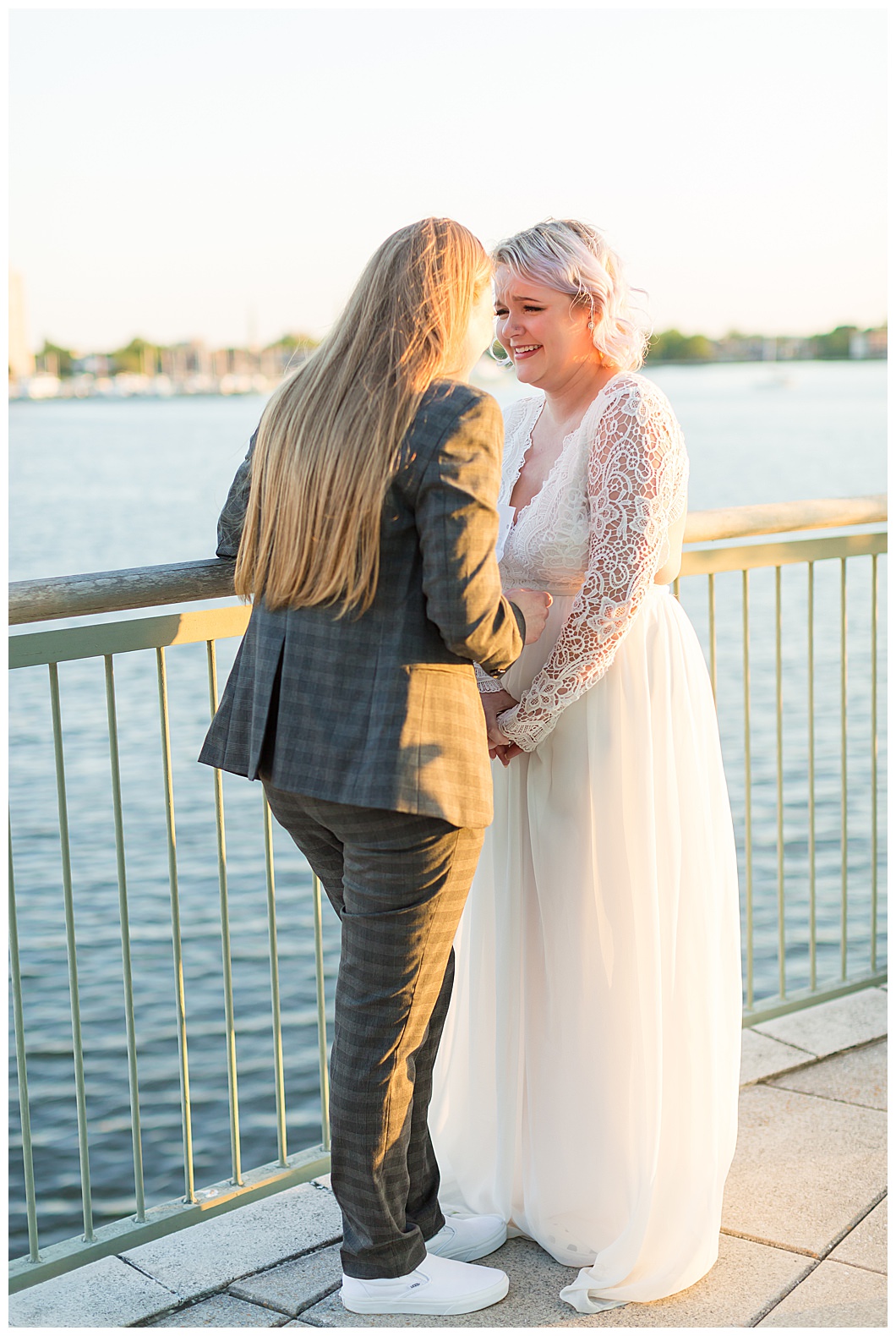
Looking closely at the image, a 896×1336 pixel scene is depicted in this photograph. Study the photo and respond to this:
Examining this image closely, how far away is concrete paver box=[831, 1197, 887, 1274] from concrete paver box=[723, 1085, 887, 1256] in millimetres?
24

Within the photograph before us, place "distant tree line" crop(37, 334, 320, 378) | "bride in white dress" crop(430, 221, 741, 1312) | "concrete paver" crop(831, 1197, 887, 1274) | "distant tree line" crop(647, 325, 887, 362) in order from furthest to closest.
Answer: "distant tree line" crop(37, 334, 320, 378) → "distant tree line" crop(647, 325, 887, 362) → "concrete paver" crop(831, 1197, 887, 1274) → "bride in white dress" crop(430, 221, 741, 1312)

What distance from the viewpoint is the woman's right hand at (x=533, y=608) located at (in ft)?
6.67

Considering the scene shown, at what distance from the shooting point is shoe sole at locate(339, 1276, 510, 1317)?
2.04 meters

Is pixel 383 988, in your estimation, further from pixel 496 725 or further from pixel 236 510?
pixel 236 510

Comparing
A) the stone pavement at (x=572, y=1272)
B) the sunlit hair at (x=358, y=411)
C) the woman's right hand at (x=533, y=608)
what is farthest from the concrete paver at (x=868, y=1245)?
the sunlit hair at (x=358, y=411)

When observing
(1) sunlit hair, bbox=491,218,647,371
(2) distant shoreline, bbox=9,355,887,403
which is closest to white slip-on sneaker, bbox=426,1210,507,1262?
(1) sunlit hair, bbox=491,218,647,371

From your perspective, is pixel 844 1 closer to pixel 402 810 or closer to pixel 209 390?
pixel 402 810

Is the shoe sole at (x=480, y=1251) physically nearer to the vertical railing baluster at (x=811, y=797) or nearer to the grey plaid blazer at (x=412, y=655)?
the grey plaid blazer at (x=412, y=655)

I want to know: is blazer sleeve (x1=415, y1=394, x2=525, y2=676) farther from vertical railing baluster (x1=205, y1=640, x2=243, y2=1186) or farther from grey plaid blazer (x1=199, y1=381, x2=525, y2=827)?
vertical railing baluster (x1=205, y1=640, x2=243, y2=1186)

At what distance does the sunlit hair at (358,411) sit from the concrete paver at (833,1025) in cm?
201

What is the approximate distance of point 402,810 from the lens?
1.74 meters

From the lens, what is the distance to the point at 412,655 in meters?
1.76

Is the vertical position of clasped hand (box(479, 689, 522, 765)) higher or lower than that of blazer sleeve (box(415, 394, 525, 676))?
lower

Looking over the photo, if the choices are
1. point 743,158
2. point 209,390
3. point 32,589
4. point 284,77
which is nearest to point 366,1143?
point 32,589
